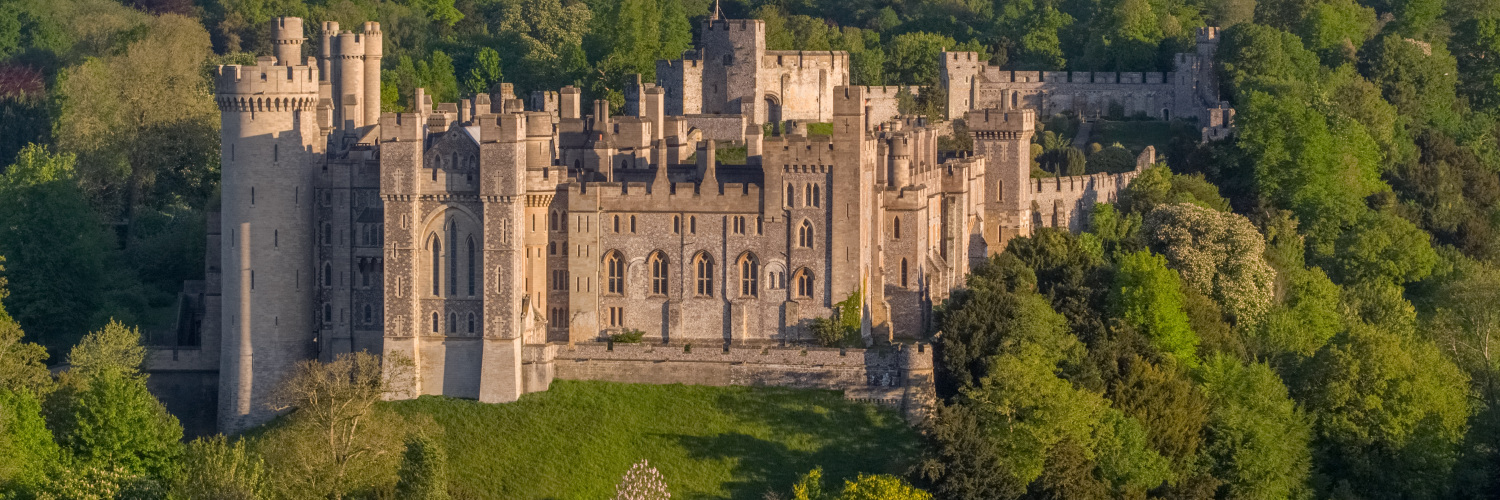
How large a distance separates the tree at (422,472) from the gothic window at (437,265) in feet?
22.4

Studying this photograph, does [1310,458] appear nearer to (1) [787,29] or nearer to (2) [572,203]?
(2) [572,203]

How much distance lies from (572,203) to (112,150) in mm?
29062

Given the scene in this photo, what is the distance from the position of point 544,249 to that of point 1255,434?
852 inches

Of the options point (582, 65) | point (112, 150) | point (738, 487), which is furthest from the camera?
point (582, 65)

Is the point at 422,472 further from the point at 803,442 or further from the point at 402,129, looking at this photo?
the point at 803,442

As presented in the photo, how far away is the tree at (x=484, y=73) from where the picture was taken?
4715 inches

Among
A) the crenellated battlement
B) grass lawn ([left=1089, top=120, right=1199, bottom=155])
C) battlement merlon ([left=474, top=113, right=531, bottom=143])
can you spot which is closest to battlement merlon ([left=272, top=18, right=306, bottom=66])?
battlement merlon ([left=474, top=113, right=531, bottom=143])

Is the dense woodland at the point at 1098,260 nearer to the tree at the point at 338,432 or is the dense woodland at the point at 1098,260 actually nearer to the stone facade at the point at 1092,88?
the tree at the point at 338,432

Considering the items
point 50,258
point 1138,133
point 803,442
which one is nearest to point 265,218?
point 50,258

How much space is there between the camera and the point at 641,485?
75.1m

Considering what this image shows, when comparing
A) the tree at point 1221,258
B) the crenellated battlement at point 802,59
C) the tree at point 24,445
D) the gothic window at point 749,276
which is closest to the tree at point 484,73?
the crenellated battlement at point 802,59

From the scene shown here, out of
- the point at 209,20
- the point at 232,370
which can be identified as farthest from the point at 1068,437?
the point at 209,20

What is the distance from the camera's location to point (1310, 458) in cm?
8238

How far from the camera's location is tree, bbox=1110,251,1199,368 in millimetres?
83938
